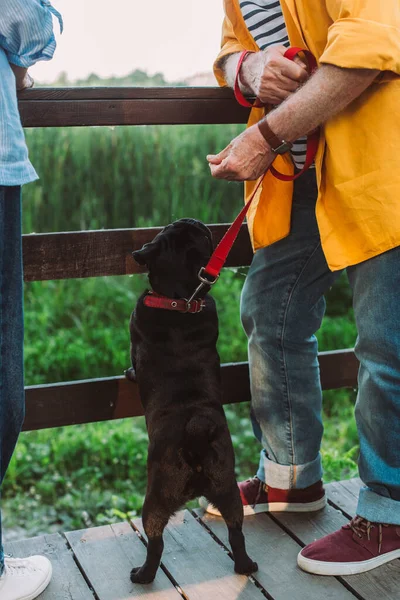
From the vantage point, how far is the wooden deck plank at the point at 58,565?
2012 millimetres

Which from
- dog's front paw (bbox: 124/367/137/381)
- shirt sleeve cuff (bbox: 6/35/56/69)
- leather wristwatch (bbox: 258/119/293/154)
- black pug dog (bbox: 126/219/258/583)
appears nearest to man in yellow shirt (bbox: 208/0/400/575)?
leather wristwatch (bbox: 258/119/293/154)

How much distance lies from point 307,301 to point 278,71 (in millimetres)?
699

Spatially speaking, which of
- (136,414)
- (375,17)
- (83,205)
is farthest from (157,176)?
(375,17)

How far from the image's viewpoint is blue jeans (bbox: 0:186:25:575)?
5.95 ft

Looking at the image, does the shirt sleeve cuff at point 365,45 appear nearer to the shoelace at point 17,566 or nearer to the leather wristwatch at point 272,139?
the leather wristwatch at point 272,139

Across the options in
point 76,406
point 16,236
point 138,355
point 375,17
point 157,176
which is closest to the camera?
point 375,17

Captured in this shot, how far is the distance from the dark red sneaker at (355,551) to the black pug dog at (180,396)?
182mm

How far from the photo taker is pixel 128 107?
2.29 m

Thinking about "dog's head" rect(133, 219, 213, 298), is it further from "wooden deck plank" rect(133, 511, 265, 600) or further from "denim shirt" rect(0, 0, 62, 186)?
"wooden deck plank" rect(133, 511, 265, 600)

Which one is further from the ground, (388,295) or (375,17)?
(375,17)

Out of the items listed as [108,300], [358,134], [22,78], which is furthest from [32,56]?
[108,300]

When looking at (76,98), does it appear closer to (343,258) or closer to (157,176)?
(343,258)

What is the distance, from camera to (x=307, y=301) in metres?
2.25

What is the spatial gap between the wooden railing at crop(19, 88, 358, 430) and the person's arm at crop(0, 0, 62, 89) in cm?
43
